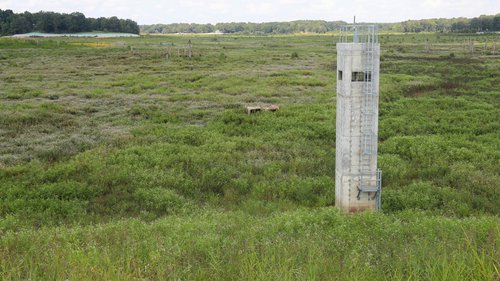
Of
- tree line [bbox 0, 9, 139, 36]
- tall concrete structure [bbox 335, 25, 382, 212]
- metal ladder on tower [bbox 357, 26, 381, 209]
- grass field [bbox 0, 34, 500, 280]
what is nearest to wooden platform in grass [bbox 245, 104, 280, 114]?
grass field [bbox 0, 34, 500, 280]

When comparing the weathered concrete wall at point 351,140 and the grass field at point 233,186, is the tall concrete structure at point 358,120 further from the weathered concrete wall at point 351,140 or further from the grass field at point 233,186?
the grass field at point 233,186

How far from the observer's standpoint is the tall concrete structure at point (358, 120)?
45.7 ft

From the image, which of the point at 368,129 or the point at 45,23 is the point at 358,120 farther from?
the point at 45,23

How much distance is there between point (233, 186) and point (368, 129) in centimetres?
520

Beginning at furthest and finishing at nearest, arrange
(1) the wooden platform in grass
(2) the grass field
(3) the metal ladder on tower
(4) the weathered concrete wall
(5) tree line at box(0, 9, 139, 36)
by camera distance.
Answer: (5) tree line at box(0, 9, 139, 36), (1) the wooden platform in grass, (4) the weathered concrete wall, (3) the metal ladder on tower, (2) the grass field

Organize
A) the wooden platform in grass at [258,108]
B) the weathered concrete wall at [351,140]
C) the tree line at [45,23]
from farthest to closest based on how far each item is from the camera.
Result: the tree line at [45,23]
the wooden platform in grass at [258,108]
the weathered concrete wall at [351,140]

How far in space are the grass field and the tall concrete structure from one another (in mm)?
946

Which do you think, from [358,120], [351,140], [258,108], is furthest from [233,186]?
[258,108]

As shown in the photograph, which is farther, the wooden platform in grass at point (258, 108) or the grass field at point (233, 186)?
the wooden platform in grass at point (258, 108)

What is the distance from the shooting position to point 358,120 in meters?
14.3

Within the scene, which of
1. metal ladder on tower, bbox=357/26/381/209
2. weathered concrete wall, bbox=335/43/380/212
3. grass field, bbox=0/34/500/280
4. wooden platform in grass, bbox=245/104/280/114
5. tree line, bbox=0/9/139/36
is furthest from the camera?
tree line, bbox=0/9/139/36

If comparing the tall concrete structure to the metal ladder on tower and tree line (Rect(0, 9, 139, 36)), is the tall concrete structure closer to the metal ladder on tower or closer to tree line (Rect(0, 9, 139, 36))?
the metal ladder on tower

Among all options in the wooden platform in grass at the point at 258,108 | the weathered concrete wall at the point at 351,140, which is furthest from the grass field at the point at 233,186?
the weathered concrete wall at the point at 351,140

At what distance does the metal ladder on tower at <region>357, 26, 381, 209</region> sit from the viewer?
1390 centimetres
